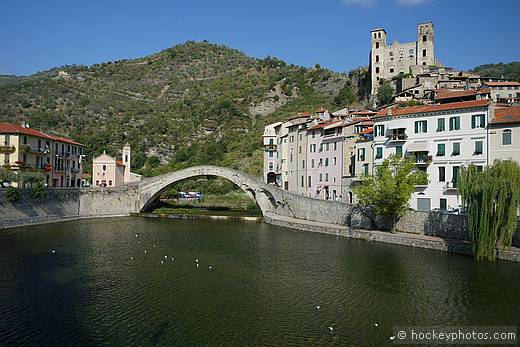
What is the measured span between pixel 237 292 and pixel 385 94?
67.2 metres

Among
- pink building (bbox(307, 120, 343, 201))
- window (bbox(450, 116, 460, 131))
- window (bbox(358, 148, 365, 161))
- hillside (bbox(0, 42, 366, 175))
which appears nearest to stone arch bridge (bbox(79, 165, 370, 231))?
pink building (bbox(307, 120, 343, 201))

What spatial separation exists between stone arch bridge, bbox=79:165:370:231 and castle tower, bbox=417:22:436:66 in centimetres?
5214

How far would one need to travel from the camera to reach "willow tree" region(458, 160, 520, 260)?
86.3ft

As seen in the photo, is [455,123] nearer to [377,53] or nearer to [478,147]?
[478,147]

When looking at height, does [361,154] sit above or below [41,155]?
above

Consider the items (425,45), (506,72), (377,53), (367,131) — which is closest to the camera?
(367,131)

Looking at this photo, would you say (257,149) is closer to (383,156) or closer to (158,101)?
(383,156)

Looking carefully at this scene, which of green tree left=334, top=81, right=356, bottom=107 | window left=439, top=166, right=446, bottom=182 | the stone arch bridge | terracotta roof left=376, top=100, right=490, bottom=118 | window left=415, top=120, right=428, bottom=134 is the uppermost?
green tree left=334, top=81, right=356, bottom=107

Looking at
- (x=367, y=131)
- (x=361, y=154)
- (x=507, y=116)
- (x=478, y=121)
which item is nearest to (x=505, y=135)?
(x=507, y=116)

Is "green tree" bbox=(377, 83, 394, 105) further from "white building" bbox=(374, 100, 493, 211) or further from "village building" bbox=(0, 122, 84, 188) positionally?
"village building" bbox=(0, 122, 84, 188)

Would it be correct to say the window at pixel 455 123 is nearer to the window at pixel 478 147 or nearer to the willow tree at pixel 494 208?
the window at pixel 478 147

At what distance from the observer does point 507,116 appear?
34.1 meters

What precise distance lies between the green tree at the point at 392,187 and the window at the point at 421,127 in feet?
10.7

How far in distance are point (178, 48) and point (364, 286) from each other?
567 ft
